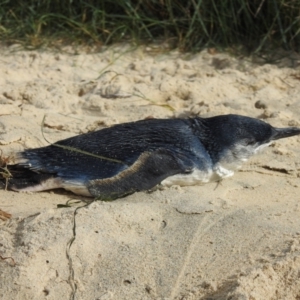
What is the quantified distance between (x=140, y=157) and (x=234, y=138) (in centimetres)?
50

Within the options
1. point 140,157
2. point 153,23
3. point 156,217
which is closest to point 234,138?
point 140,157

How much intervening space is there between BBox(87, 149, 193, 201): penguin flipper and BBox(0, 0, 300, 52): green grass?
2.01m

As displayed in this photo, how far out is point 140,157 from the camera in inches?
155

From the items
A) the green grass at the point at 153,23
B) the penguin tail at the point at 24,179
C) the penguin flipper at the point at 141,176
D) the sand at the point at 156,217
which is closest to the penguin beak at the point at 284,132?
the sand at the point at 156,217

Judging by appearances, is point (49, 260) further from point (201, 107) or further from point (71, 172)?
point (201, 107)

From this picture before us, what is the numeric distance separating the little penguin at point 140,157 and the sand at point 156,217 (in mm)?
74

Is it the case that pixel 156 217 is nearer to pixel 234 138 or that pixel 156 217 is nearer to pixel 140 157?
pixel 140 157

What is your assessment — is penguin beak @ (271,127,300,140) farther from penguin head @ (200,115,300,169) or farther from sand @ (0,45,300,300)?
sand @ (0,45,300,300)

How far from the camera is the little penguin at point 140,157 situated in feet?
12.8

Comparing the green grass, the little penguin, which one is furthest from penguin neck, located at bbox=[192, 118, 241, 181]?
the green grass

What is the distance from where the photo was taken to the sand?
3.22 m

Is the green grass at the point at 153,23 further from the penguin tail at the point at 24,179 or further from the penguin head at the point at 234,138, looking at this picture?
the penguin tail at the point at 24,179

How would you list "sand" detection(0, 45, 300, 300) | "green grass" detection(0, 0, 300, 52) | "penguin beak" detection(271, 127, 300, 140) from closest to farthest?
"sand" detection(0, 45, 300, 300), "penguin beak" detection(271, 127, 300, 140), "green grass" detection(0, 0, 300, 52)

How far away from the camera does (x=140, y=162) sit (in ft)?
12.9
